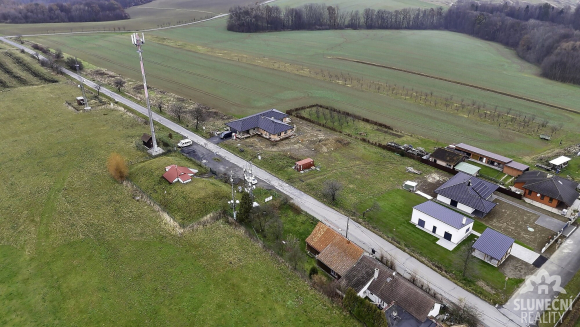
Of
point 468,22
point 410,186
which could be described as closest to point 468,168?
point 410,186

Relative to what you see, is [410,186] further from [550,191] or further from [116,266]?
[116,266]

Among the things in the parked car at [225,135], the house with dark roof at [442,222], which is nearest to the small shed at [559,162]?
the house with dark roof at [442,222]

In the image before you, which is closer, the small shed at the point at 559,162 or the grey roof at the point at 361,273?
the grey roof at the point at 361,273

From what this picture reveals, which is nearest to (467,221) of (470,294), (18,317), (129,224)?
(470,294)

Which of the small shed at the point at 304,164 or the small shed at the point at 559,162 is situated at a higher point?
the small shed at the point at 304,164

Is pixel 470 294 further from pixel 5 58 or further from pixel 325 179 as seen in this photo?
pixel 5 58

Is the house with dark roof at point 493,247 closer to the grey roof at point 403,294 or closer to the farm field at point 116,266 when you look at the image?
the grey roof at point 403,294
